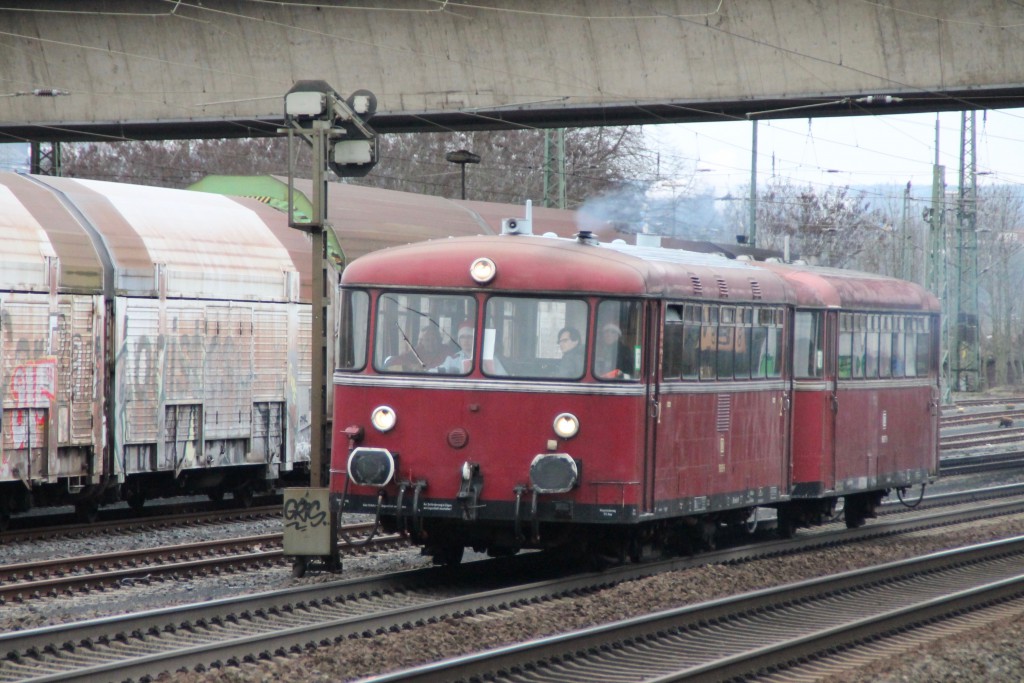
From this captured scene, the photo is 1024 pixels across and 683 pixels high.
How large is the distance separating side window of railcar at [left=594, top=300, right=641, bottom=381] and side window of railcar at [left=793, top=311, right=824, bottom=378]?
375 centimetres

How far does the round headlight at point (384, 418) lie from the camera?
11594 millimetres

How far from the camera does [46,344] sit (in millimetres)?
14938

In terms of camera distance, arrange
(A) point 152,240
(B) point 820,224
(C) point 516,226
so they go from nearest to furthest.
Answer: (C) point 516,226, (A) point 152,240, (B) point 820,224

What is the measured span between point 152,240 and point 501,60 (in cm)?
628

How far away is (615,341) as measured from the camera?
37.9 feet

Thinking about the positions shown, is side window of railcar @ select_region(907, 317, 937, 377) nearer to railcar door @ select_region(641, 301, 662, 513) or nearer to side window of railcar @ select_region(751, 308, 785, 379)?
side window of railcar @ select_region(751, 308, 785, 379)

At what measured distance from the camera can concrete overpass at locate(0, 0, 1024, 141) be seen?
19172 millimetres

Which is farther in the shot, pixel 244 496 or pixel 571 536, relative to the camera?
pixel 244 496

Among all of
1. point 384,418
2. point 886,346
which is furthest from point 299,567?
point 886,346

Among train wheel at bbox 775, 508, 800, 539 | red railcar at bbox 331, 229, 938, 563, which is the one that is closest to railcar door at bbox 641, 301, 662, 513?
red railcar at bbox 331, 229, 938, 563

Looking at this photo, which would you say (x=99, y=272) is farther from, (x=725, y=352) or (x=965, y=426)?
(x=965, y=426)

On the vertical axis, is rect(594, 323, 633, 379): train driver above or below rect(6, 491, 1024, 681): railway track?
above

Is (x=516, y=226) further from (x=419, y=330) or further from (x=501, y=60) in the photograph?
(x=501, y=60)

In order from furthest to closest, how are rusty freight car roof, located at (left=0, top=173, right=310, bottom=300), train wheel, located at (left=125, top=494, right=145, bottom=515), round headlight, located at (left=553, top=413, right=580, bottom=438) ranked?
1. train wheel, located at (left=125, top=494, right=145, bottom=515)
2. rusty freight car roof, located at (left=0, top=173, right=310, bottom=300)
3. round headlight, located at (left=553, top=413, right=580, bottom=438)
